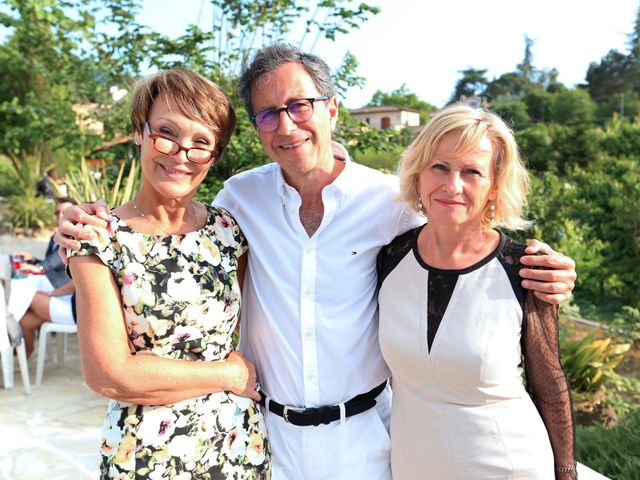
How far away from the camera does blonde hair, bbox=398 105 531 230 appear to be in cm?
187

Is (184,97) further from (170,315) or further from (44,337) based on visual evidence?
(44,337)

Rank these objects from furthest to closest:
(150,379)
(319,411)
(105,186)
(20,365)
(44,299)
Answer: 1. (105,186)
2. (44,299)
3. (20,365)
4. (319,411)
5. (150,379)

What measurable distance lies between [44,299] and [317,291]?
4.51m

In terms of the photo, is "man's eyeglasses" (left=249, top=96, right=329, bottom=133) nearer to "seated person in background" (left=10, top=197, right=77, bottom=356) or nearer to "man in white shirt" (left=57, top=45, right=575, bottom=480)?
"man in white shirt" (left=57, top=45, right=575, bottom=480)

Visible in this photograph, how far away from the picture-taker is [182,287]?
1810mm

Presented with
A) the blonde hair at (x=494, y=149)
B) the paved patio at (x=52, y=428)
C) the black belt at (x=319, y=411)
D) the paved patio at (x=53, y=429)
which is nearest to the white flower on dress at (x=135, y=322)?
the black belt at (x=319, y=411)

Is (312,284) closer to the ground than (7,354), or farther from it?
farther from it

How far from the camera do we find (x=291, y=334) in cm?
209

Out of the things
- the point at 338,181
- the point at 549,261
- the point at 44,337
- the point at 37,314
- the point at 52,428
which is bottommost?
the point at 52,428

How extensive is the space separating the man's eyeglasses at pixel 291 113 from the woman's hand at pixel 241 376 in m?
0.82

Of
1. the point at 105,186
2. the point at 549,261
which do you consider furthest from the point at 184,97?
the point at 105,186

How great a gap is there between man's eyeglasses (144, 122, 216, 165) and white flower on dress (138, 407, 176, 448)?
2.57ft

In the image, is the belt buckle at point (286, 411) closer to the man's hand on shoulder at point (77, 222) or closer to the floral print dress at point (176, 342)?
the floral print dress at point (176, 342)

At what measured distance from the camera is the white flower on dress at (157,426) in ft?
5.78
